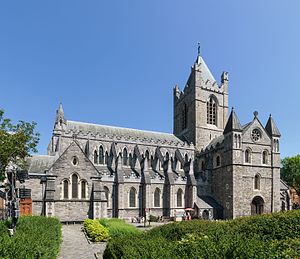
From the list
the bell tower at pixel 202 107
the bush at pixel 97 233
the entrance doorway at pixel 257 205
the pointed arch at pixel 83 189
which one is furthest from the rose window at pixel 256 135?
the bush at pixel 97 233

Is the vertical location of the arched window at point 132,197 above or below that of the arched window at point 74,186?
below

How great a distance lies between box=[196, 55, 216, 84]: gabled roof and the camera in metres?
55.0

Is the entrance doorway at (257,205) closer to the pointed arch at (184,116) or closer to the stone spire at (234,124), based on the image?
the stone spire at (234,124)

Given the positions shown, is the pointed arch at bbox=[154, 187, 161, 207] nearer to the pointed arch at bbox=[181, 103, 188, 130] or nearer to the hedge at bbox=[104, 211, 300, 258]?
the pointed arch at bbox=[181, 103, 188, 130]

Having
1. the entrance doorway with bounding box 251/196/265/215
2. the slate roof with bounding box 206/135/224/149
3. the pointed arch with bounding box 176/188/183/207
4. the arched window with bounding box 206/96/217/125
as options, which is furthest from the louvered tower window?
the entrance doorway with bounding box 251/196/265/215

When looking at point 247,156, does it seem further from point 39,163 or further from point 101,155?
point 39,163

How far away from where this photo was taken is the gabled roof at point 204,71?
2164 inches

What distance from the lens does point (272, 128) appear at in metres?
44.2

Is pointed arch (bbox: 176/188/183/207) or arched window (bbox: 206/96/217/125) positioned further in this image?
arched window (bbox: 206/96/217/125)

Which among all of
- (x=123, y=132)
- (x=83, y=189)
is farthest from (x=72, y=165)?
(x=123, y=132)

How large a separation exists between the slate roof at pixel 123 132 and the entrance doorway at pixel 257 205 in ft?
50.4

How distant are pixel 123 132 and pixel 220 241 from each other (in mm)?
41151

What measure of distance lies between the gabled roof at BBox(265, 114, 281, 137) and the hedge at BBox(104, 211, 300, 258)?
32.4 m

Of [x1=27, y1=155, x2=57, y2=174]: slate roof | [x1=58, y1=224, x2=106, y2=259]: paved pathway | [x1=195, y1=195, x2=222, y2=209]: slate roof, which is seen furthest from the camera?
[x1=195, y1=195, x2=222, y2=209]: slate roof
